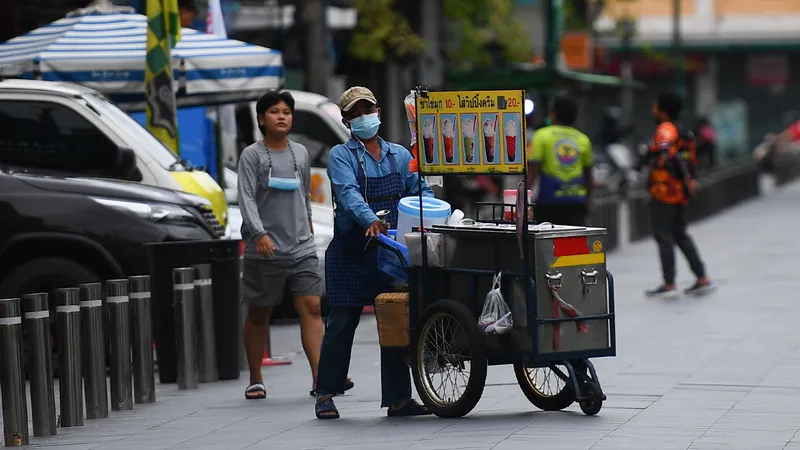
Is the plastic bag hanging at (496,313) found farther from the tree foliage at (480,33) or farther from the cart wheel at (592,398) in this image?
the tree foliage at (480,33)

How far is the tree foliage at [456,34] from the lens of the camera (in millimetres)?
29047

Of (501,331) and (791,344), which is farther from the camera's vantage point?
(791,344)

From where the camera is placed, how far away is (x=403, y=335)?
922cm

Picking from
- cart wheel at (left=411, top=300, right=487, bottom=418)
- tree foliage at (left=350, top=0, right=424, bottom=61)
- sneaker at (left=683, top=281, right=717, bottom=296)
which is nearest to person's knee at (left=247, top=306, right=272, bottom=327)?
cart wheel at (left=411, top=300, right=487, bottom=418)

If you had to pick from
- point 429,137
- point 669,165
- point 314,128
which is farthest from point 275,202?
point 314,128

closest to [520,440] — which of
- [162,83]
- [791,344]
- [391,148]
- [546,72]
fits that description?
[391,148]

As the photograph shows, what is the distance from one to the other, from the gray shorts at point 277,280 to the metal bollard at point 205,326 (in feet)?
2.85

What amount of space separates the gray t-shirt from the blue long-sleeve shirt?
3.57 ft

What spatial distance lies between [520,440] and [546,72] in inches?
600

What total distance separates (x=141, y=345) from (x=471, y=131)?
266 centimetres

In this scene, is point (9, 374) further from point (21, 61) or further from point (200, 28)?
point (200, 28)

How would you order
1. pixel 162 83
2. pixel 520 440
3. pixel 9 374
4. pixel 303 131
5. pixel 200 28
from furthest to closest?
pixel 200 28 < pixel 303 131 < pixel 162 83 < pixel 9 374 < pixel 520 440

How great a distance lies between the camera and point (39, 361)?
356 inches

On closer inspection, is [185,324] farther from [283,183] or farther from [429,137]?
[429,137]
